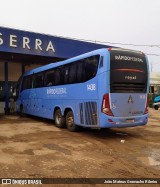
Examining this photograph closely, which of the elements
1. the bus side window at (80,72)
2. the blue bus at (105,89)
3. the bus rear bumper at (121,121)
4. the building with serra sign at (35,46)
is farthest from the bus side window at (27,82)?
the bus rear bumper at (121,121)

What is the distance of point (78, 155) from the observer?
8141 millimetres

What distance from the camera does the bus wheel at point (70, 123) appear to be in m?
12.4

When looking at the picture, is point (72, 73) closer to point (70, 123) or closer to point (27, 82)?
point (70, 123)

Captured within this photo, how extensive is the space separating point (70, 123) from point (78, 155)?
462cm

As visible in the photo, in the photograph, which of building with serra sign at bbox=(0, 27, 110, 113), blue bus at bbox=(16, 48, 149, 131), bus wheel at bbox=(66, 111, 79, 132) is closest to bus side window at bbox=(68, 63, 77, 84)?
blue bus at bbox=(16, 48, 149, 131)

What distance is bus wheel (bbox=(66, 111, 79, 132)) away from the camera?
1239 cm

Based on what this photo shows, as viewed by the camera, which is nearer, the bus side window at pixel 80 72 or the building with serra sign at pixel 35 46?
the bus side window at pixel 80 72

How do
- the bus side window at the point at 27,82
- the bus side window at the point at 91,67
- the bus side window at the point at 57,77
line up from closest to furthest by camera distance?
1. the bus side window at the point at 91,67
2. the bus side window at the point at 57,77
3. the bus side window at the point at 27,82

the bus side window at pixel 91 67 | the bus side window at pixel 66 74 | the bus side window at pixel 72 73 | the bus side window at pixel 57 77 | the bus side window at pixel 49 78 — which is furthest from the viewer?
the bus side window at pixel 49 78

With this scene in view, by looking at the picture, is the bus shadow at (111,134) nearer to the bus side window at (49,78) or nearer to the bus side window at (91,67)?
the bus side window at (91,67)

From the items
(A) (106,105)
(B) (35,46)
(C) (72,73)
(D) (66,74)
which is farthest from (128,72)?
(B) (35,46)

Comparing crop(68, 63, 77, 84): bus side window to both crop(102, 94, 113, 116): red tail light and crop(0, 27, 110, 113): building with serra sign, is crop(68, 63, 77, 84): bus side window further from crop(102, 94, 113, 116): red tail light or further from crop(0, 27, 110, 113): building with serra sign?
crop(0, 27, 110, 113): building with serra sign

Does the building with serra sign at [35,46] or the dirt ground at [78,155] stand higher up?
the building with serra sign at [35,46]

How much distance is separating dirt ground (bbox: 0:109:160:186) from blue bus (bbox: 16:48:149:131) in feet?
2.75
